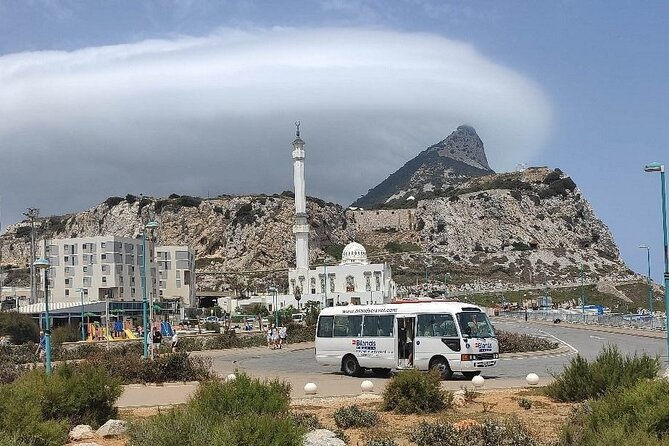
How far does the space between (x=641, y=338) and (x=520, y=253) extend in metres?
100

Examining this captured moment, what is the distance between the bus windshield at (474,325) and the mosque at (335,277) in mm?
56947

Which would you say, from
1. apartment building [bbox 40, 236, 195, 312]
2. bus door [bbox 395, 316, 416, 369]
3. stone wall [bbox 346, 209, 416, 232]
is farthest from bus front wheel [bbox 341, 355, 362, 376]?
stone wall [bbox 346, 209, 416, 232]

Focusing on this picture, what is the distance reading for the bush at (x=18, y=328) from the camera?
146ft

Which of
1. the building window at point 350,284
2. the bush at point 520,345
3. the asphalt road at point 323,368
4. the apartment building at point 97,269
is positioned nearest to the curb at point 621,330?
the asphalt road at point 323,368

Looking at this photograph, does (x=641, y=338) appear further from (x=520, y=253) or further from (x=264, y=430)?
(x=520, y=253)

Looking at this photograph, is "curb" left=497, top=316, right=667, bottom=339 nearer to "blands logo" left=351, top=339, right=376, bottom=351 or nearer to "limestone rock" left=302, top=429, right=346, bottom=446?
"blands logo" left=351, top=339, right=376, bottom=351

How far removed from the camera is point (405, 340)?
66.1 ft

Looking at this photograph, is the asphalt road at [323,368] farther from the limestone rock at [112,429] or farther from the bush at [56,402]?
the bush at [56,402]

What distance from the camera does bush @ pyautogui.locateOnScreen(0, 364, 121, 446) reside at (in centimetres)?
927

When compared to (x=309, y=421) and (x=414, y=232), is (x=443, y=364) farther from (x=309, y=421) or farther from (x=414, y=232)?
(x=414, y=232)

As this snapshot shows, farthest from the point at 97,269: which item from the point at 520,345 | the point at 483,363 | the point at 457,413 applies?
the point at 457,413

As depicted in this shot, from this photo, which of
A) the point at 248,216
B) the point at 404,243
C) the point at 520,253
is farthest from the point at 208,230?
the point at 520,253

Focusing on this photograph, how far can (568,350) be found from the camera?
1122 inches

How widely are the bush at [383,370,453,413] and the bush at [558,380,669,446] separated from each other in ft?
10.9
